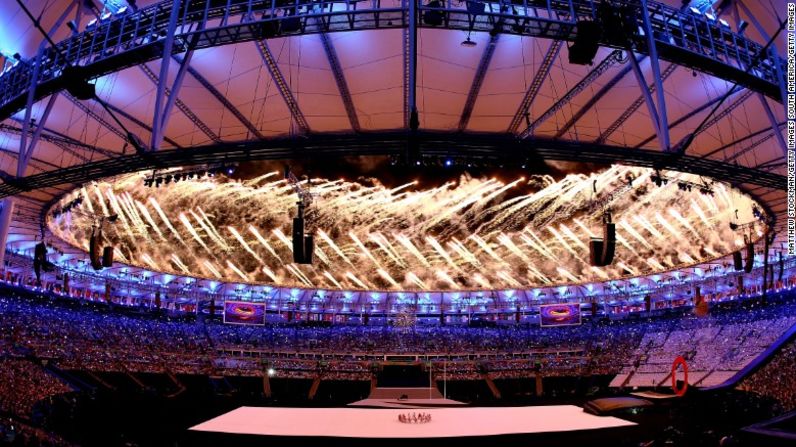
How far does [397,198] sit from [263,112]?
13515 millimetres

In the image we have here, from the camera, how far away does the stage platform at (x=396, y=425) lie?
4512mm

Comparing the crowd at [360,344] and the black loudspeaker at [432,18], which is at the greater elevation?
the black loudspeaker at [432,18]

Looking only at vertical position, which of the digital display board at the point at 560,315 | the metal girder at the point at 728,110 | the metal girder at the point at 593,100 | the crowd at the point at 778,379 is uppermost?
the metal girder at the point at 593,100

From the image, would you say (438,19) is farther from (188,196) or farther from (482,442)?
(188,196)

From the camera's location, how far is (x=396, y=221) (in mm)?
33719

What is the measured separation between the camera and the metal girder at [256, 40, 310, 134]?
15383 mm

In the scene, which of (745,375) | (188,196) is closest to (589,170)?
(745,375)

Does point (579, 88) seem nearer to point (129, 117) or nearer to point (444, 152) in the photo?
point (444, 152)

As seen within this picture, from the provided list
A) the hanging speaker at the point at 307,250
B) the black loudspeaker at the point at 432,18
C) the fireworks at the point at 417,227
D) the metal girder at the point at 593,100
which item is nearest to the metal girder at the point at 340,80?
the black loudspeaker at the point at 432,18

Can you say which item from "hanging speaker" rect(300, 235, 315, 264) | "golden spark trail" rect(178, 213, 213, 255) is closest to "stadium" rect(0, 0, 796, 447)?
"golden spark trail" rect(178, 213, 213, 255)

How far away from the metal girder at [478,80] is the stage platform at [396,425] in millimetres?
9972

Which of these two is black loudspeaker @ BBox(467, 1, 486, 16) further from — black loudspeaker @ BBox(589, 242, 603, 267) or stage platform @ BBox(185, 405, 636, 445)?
black loudspeaker @ BBox(589, 242, 603, 267)

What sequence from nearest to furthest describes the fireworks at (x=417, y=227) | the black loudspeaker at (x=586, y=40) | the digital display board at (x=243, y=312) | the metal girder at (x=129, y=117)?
the black loudspeaker at (x=586, y=40) → the metal girder at (x=129, y=117) → the fireworks at (x=417, y=227) → the digital display board at (x=243, y=312)

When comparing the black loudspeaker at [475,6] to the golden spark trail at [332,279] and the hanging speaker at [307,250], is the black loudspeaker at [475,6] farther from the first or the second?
the golden spark trail at [332,279]
